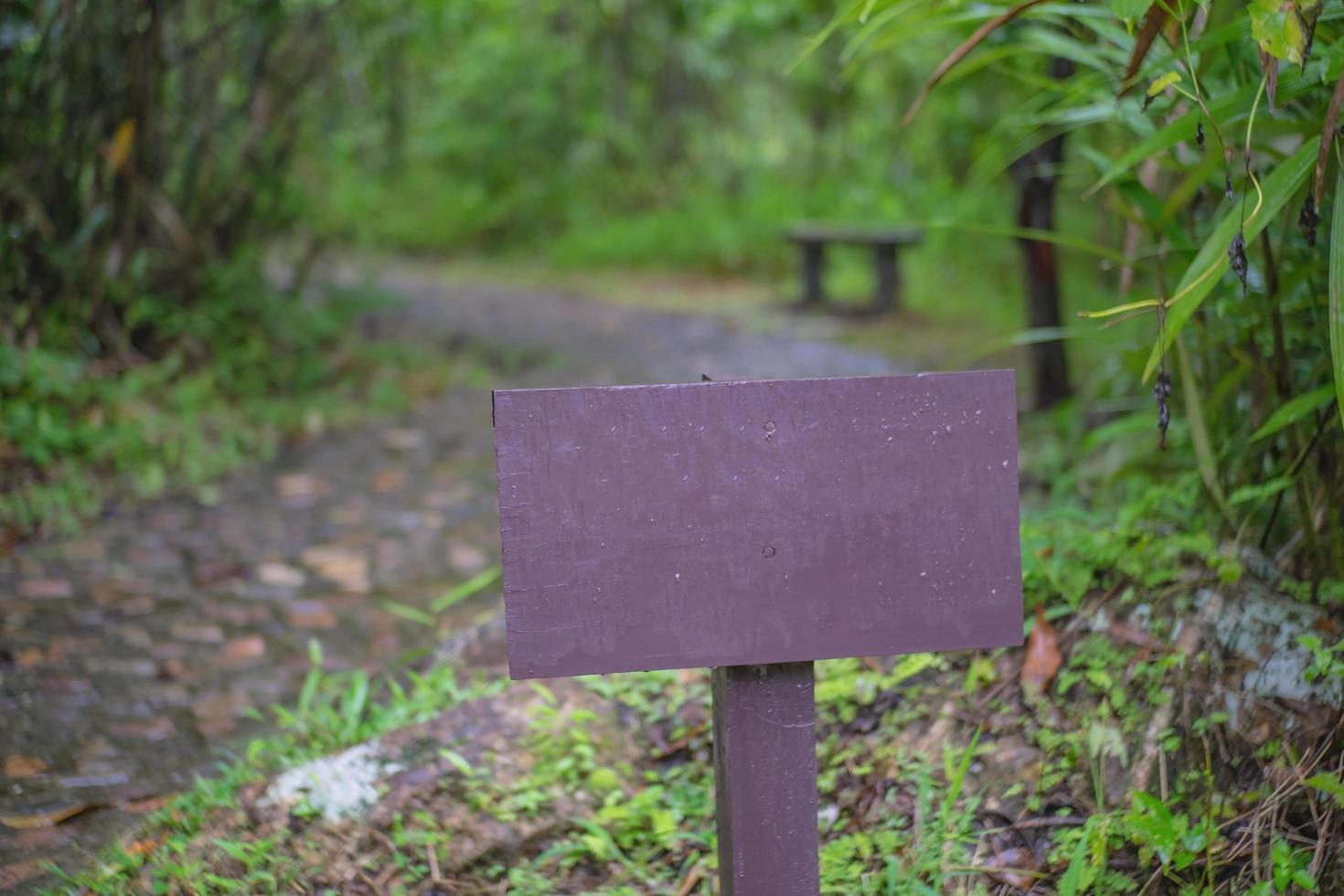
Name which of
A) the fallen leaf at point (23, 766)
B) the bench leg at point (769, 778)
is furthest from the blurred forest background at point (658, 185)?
the fallen leaf at point (23, 766)

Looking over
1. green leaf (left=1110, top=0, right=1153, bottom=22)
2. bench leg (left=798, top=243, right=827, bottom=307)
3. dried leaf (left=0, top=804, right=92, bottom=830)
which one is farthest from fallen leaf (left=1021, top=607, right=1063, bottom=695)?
bench leg (left=798, top=243, right=827, bottom=307)

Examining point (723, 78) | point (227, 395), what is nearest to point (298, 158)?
point (227, 395)

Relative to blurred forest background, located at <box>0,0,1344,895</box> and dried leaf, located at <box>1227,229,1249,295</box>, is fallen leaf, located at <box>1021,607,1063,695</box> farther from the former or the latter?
dried leaf, located at <box>1227,229,1249,295</box>

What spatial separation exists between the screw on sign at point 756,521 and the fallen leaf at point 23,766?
4.24 ft

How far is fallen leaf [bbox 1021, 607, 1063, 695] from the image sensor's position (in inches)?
77.2

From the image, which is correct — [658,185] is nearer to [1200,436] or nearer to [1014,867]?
[1200,436]

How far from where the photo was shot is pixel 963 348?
5.85m

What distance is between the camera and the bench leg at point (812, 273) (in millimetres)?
7730

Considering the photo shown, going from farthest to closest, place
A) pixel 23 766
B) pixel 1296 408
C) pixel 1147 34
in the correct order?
pixel 23 766 → pixel 1296 408 → pixel 1147 34

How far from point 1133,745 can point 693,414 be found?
3.17ft

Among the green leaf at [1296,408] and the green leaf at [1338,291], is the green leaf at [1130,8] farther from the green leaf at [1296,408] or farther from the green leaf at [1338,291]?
the green leaf at [1296,408]

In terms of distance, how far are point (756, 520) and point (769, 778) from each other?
347 millimetres

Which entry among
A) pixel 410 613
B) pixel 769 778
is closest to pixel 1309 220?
pixel 769 778

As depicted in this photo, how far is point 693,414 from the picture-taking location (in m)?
1.32
